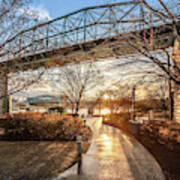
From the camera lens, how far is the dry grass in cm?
461

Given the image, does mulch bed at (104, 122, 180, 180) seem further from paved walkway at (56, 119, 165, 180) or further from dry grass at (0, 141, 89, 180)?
dry grass at (0, 141, 89, 180)

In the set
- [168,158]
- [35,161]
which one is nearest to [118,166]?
[168,158]

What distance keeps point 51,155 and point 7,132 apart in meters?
4.67

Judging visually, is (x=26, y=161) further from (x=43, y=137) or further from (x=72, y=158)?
(x=43, y=137)

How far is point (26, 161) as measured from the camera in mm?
5672

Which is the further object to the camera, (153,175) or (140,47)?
(140,47)

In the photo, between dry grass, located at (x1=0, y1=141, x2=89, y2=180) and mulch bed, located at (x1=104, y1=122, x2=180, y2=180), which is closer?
mulch bed, located at (x1=104, y1=122, x2=180, y2=180)

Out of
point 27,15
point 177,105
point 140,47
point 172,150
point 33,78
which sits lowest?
point 172,150

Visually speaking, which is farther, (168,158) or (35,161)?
(35,161)

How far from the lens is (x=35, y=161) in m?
5.64

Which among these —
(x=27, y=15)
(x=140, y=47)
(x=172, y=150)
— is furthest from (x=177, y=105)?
(x=27, y=15)

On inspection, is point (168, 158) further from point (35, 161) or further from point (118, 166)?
point (35, 161)

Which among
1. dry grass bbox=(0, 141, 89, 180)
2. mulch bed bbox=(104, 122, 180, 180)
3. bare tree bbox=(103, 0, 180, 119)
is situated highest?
bare tree bbox=(103, 0, 180, 119)

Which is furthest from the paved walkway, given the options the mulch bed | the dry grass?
the dry grass
